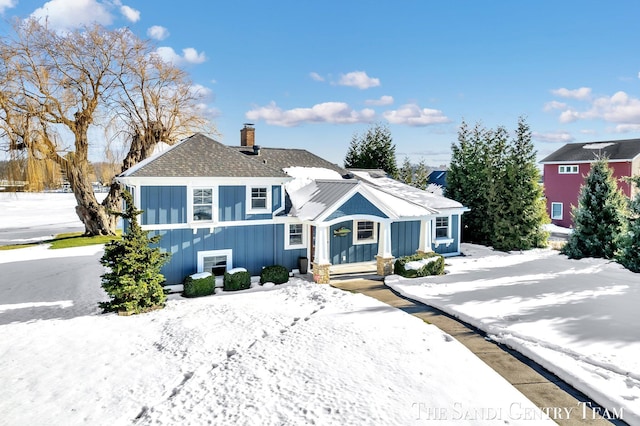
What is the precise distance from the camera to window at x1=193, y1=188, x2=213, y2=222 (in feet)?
51.2

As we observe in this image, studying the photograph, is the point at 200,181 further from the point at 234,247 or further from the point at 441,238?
the point at 441,238

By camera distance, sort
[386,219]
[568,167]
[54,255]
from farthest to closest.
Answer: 1. [568,167]
2. [54,255]
3. [386,219]

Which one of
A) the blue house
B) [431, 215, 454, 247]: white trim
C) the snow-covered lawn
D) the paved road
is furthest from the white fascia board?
[431, 215, 454, 247]: white trim

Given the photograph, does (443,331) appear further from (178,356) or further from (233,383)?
(178,356)

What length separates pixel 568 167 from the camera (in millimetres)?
33625

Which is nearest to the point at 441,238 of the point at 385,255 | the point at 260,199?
A: the point at 385,255

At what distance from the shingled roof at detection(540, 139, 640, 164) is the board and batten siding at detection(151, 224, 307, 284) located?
2597cm

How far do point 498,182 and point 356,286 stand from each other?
1410 centimetres

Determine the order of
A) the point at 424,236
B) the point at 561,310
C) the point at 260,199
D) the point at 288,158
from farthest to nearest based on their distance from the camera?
the point at 288,158 < the point at 424,236 < the point at 260,199 < the point at 561,310

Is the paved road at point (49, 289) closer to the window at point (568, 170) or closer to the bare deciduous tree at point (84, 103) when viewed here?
the bare deciduous tree at point (84, 103)

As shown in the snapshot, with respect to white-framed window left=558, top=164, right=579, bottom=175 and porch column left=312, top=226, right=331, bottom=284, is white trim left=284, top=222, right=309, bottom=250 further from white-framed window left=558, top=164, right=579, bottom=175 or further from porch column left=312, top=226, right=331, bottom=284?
white-framed window left=558, top=164, right=579, bottom=175

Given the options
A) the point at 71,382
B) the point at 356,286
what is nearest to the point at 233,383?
the point at 71,382

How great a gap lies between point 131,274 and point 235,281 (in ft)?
12.8

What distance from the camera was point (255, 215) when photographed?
1667cm
